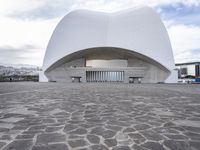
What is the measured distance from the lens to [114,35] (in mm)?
32625

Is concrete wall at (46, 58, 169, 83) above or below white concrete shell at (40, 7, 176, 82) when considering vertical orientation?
below

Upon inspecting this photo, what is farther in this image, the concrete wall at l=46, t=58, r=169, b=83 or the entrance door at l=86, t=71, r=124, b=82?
the entrance door at l=86, t=71, r=124, b=82

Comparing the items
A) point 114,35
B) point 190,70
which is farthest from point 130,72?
point 190,70

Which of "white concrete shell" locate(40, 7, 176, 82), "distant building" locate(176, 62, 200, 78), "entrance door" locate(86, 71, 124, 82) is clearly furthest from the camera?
"distant building" locate(176, 62, 200, 78)

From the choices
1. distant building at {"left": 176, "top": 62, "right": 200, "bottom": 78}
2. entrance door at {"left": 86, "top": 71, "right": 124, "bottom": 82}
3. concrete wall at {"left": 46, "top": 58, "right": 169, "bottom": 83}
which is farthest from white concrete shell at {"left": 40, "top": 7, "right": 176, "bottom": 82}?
distant building at {"left": 176, "top": 62, "right": 200, "bottom": 78}

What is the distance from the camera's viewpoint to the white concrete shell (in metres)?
31.5

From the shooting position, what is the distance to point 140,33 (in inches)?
1287

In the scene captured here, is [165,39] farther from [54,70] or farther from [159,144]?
[159,144]

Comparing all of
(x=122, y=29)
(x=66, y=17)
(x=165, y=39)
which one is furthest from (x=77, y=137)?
(x=66, y=17)

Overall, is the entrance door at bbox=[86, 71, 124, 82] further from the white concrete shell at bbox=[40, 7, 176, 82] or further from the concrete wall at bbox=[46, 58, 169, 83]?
the white concrete shell at bbox=[40, 7, 176, 82]

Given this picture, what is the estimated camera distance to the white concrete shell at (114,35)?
3155cm

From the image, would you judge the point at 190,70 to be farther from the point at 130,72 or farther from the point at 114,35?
the point at 114,35

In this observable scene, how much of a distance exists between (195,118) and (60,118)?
3.38m

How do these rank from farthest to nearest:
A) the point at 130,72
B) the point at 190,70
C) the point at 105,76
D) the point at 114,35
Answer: the point at 190,70
the point at 105,76
the point at 130,72
the point at 114,35
